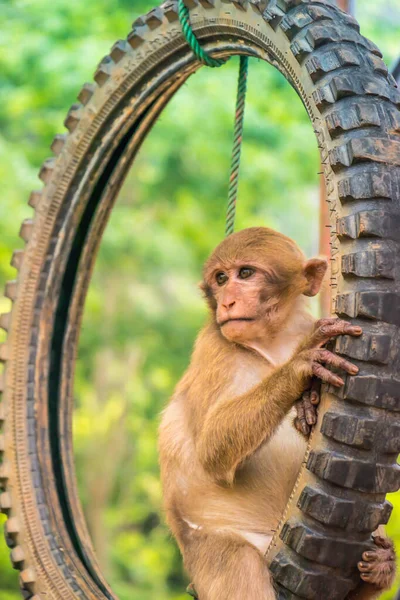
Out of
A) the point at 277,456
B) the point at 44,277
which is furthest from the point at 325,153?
the point at 44,277

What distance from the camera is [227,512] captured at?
3717 mm

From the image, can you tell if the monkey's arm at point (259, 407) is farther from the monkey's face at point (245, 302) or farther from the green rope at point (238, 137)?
the green rope at point (238, 137)

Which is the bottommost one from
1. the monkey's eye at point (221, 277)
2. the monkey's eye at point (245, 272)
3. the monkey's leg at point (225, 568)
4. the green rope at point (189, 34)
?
the monkey's leg at point (225, 568)

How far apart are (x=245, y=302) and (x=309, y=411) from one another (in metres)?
0.87

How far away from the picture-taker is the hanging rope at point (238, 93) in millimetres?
Answer: 3676

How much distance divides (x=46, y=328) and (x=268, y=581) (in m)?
1.87

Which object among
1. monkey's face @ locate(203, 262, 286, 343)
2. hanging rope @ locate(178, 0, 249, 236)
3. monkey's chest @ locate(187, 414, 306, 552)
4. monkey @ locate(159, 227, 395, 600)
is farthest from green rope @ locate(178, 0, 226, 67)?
monkey's chest @ locate(187, 414, 306, 552)

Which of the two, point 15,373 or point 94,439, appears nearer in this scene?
point 15,373

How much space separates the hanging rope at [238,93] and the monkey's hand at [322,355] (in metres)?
1.22

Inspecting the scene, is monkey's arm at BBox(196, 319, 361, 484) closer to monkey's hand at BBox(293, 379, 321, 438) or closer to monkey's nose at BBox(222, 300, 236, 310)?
monkey's hand at BBox(293, 379, 321, 438)

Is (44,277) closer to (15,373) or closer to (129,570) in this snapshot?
(15,373)

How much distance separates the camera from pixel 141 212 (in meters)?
12.5

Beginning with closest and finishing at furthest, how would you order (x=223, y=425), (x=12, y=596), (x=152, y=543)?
(x=223, y=425)
(x=12, y=596)
(x=152, y=543)

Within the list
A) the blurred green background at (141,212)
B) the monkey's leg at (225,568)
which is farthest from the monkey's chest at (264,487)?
the blurred green background at (141,212)
